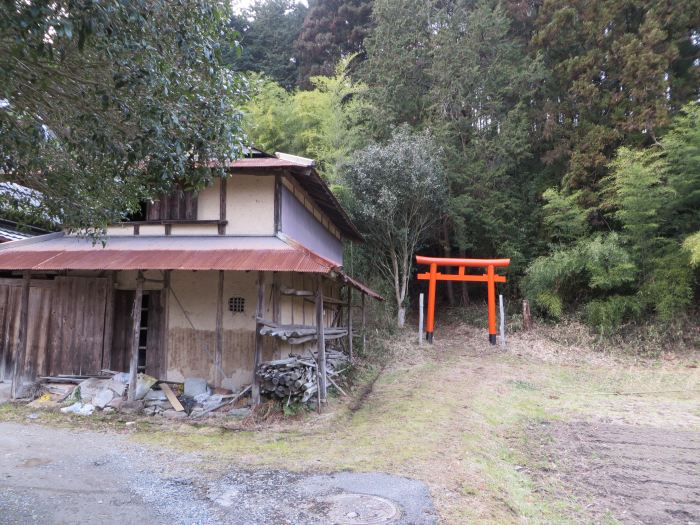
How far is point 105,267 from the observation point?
8078 millimetres

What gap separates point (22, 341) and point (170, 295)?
10.1 ft

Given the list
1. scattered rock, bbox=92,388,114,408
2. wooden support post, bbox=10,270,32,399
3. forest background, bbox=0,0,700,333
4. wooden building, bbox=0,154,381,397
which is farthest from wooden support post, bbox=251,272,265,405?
wooden support post, bbox=10,270,32,399

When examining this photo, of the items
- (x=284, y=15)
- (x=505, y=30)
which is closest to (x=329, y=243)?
(x=505, y=30)

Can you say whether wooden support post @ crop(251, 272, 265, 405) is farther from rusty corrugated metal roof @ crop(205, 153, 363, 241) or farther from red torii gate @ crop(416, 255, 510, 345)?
red torii gate @ crop(416, 255, 510, 345)

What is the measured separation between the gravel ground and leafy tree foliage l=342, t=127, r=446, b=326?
12185 mm

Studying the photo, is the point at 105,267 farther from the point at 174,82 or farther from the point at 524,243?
the point at 524,243

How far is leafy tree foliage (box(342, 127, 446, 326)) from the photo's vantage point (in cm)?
1648

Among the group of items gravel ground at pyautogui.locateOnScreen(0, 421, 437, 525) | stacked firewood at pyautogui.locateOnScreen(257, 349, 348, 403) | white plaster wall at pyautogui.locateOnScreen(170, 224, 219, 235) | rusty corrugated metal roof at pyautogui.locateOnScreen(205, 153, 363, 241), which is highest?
rusty corrugated metal roof at pyautogui.locateOnScreen(205, 153, 363, 241)

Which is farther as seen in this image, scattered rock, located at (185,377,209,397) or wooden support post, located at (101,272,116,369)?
wooden support post, located at (101,272,116,369)

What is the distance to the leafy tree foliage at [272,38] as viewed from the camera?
24.4 metres

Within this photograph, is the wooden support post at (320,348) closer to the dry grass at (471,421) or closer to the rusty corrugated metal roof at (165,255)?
the dry grass at (471,421)

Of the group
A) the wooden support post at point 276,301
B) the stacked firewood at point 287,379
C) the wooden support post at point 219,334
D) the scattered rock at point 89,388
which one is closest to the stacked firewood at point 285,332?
the wooden support post at point 276,301

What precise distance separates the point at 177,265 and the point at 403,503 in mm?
5550

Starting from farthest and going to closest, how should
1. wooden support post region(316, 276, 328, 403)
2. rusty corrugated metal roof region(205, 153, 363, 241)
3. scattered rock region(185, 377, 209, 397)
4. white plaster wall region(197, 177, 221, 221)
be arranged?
white plaster wall region(197, 177, 221, 221)
rusty corrugated metal roof region(205, 153, 363, 241)
scattered rock region(185, 377, 209, 397)
wooden support post region(316, 276, 328, 403)
